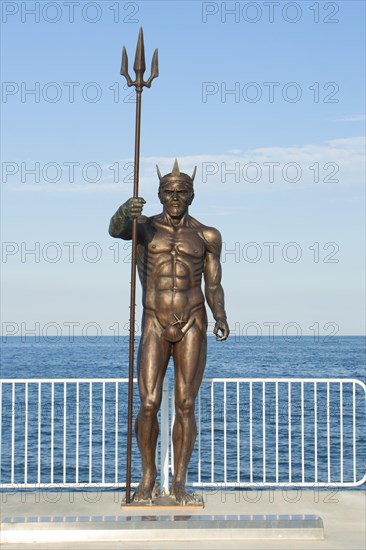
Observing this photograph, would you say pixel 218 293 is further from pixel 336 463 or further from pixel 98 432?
pixel 98 432

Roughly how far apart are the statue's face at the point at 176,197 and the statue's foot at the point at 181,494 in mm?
2034

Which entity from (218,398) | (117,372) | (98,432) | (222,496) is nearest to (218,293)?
(222,496)

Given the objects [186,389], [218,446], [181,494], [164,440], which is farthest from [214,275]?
[218,446]

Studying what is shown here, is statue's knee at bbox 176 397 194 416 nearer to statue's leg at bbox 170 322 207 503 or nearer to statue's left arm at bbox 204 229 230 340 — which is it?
statue's leg at bbox 170 322 207 503

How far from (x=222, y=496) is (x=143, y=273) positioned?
1.89m

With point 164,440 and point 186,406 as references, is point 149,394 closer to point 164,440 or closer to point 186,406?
point 186,406

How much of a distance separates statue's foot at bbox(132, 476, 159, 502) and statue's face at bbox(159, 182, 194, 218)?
2012 mm

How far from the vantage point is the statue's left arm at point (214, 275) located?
713 centimetres

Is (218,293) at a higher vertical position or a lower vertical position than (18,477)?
higher

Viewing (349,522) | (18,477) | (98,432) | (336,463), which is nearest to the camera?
(349,522)

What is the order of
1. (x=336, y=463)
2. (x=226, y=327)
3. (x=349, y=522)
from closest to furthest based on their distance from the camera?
(x=349, y=522)
(x=226, y=327)
(x=336, y=463)

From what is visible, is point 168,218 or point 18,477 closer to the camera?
point 168,218

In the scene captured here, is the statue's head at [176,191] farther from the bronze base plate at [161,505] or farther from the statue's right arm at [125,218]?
the bronze base plate at [161,505]

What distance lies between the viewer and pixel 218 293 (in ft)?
23.5
